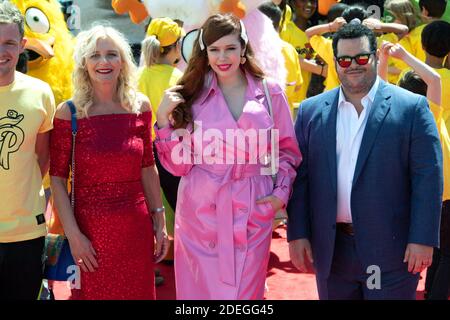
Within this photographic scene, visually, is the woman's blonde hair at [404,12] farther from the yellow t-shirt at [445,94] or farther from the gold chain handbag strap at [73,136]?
the gold chain handbag strap at [73,136]

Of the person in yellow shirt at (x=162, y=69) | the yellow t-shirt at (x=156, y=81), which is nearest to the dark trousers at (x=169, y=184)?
the person in yellow shirt at (x=162, y=69)

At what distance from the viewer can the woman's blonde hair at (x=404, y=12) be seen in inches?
256

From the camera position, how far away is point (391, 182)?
3047 millimetres

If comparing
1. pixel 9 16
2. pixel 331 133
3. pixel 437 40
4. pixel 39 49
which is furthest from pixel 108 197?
pixel 437 40

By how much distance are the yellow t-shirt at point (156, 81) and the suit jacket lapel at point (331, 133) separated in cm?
203

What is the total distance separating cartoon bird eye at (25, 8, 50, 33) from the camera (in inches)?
215

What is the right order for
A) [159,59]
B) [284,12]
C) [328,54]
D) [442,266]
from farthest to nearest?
[284,12] < [328,54] < [159,59] < [442,266]

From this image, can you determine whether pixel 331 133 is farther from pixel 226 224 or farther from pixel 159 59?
pixel 159 59

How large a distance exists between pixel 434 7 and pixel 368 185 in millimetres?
4338

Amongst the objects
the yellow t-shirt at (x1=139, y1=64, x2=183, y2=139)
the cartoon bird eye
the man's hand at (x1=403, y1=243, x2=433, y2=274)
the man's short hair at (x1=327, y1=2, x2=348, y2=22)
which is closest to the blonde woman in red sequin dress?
the man's hand at (x1=403, y1=243, x2=433, y2=274)

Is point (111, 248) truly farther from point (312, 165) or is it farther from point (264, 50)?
point (264, 50)

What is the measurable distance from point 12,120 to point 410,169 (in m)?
1.82

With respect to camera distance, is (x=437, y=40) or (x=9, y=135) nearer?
(x=9, y=135)
